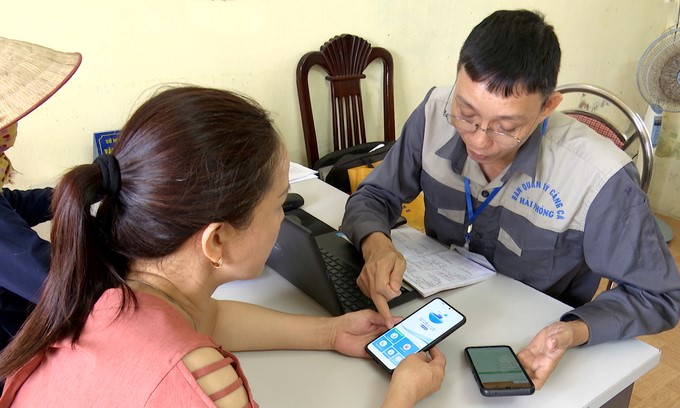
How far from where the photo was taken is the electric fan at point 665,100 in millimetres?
2377

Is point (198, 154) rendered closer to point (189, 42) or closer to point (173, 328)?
point (173, 328)

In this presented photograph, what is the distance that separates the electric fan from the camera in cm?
238

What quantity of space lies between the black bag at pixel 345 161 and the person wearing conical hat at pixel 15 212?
41.8 inches

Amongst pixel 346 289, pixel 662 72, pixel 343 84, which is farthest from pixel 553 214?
pixel 662 72

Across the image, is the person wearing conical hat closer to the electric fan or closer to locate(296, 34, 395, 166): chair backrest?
locate(296, 34, 395, 166): chair backrest

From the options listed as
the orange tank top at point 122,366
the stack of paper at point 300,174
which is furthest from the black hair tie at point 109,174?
the stack of paper at point 300,174

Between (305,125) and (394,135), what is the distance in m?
0.48

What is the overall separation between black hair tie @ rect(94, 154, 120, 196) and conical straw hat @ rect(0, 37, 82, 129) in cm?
30

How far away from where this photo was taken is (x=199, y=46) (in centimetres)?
174

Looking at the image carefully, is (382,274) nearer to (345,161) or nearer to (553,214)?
(553,214)

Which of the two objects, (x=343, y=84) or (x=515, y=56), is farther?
(x=343, y=84)

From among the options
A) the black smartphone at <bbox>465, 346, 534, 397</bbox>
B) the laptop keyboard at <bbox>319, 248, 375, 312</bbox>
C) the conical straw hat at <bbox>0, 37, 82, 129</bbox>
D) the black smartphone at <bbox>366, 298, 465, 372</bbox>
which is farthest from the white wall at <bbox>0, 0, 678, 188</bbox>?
the black smartphone at <bbox>465, 346, 534, 397</bbox>

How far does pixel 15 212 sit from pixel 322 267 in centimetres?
53

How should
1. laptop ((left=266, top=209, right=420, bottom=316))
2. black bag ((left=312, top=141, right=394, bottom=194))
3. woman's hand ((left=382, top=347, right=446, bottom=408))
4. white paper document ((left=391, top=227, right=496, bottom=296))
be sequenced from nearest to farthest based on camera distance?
woman's hand ((left=382, top=347, right=446, bottom=408)), laptop ((left=266, top=209, right=420, bottom=316)), white paper document ((left=391, top=227, right=496, bottom=296)), black bag ((left=312, top=141, right=394, bottom=194))
